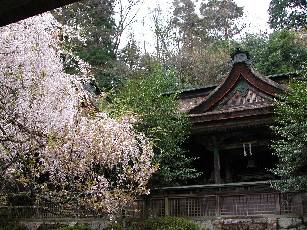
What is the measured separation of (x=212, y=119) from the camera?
15.1m

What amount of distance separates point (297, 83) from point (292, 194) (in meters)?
3.27

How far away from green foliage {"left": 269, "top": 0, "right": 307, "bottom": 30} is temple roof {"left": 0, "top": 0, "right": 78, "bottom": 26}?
3634cm

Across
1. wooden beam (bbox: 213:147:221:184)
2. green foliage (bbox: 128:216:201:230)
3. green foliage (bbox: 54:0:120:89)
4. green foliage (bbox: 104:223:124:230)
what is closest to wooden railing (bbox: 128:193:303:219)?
green foliage (bbox: 128:216:201:230)

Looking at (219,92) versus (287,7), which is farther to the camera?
(287,7)

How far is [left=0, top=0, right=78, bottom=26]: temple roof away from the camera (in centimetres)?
203

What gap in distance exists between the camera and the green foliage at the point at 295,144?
11719 mm

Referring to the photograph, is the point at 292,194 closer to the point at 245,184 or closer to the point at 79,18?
the point at 245,184

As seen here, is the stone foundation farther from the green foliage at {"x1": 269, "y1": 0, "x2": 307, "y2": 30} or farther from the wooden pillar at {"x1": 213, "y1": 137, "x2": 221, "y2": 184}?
the green foliage at {"x1": 269, "y1": 0, "x2": 307, "y2": 30}

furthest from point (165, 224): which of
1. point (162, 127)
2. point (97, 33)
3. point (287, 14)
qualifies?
point (287, 14)

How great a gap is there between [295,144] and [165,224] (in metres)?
4.62

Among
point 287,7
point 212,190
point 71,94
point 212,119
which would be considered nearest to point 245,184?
point 212,190

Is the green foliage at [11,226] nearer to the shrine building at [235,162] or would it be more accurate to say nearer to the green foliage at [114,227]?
the green foliage at [114,227]

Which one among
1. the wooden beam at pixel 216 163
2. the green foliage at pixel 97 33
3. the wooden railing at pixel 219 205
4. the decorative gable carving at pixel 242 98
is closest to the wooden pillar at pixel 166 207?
the wooden railing at pixel 219 205

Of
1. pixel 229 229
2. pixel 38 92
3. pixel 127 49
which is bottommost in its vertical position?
pixel 229 229
